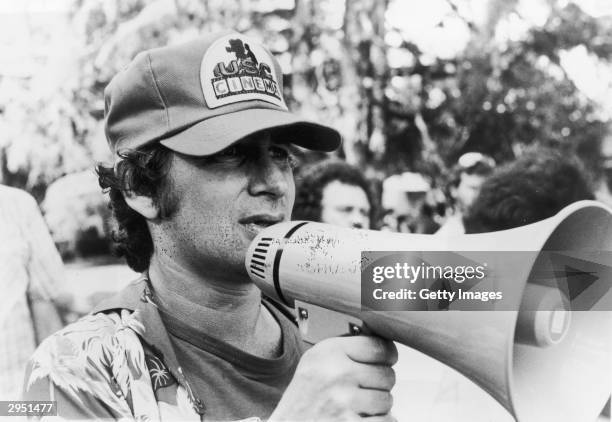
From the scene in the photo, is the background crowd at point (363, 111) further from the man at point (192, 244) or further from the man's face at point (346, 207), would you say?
the man at point (192, 244)

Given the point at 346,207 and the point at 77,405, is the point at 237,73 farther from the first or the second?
the point at 77,405

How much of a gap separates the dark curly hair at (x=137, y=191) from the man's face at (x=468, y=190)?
0.90 meters

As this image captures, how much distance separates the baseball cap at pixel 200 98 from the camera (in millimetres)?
1804

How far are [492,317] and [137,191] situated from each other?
3.78 ft

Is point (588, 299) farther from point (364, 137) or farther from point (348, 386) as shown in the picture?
point (364, 137)

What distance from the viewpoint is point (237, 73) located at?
1.88 m

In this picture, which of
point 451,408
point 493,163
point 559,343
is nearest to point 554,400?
point 559,343

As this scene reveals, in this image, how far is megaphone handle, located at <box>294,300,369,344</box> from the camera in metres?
1.58

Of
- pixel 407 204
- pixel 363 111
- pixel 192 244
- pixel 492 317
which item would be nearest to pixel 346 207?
pixel 407 204

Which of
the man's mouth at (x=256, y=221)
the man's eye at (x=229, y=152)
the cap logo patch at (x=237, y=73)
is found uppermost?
the cap logo patch at (x=237, y=73)

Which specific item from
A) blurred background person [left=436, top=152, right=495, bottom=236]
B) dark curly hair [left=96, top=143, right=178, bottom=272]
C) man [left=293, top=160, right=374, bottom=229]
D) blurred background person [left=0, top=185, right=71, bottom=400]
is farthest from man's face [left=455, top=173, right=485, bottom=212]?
blurred background person [left=0, top=185, right=71, bottom=400]

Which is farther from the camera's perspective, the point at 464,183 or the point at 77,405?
the point at 464,183

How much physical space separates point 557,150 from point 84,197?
1553 mm

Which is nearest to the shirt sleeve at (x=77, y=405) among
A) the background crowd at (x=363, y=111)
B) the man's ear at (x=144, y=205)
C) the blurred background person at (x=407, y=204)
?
the background crowd at (x=363, y=111)
